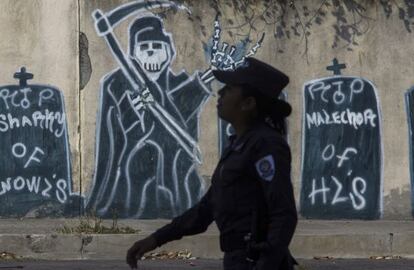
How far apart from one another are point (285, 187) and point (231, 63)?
29.7ft

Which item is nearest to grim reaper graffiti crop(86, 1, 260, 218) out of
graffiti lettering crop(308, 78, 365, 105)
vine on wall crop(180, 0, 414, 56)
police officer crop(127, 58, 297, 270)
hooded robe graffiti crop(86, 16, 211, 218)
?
hooded robe graffiti crop(86, 16, 211, 218)

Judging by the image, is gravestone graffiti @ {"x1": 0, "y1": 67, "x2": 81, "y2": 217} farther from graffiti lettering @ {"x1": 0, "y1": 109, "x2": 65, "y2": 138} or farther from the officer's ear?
the officer's ear

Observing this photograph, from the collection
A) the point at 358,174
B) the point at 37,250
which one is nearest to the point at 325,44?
the point at 358,174

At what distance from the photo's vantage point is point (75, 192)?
13.1 m

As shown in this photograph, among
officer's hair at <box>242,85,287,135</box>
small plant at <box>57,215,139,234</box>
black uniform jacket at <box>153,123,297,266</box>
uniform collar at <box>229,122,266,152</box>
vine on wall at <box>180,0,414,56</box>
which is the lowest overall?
small plant at <box>57,215,139,234</box>

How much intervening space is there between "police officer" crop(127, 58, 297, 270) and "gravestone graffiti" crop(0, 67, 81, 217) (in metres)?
8.80

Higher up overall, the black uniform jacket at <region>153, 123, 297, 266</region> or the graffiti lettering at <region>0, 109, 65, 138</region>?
the graffiti lettering at <region>0, 109, 65, 138</region>

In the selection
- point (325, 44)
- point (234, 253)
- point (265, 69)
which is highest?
point (325, 44)

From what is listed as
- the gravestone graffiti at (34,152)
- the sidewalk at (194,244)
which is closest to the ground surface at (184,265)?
the sidewalk at (194,244)

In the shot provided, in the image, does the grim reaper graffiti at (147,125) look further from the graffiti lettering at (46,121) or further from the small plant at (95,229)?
the small plant at (95,229)

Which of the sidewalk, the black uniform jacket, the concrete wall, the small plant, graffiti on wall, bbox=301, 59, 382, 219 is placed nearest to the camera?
the black uniform jacket

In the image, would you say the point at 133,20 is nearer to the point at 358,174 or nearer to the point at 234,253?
the point at 358,174

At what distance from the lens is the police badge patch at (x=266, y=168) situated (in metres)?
4.10

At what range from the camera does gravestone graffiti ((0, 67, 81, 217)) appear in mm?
13039
